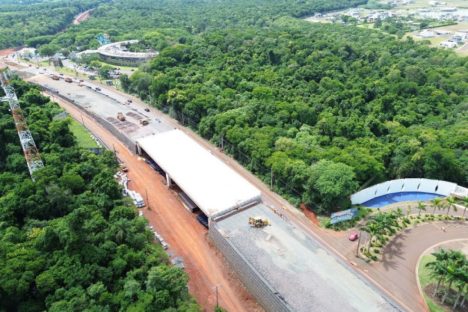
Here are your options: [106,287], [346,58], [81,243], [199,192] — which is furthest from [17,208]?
[346,58]

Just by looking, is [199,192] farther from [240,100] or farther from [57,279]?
[240,100]

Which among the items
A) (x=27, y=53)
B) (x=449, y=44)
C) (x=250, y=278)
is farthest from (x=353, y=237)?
(x=27, y=53)

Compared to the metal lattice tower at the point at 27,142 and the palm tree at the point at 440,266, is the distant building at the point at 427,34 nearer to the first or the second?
the palm tree at the point at 440,266

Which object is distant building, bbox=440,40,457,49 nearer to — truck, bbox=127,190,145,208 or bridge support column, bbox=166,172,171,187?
bridge support column, bbox=166,172,171,187

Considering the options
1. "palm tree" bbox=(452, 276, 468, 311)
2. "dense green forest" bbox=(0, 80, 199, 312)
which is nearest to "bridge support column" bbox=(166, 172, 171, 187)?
"dense green forest" bbox=(0, 80, 199, 312)

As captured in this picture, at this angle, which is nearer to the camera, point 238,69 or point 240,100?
point 240,100

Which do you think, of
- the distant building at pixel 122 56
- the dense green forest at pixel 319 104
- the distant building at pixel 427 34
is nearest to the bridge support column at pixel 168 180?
the dense green forest at pixel 319 104
